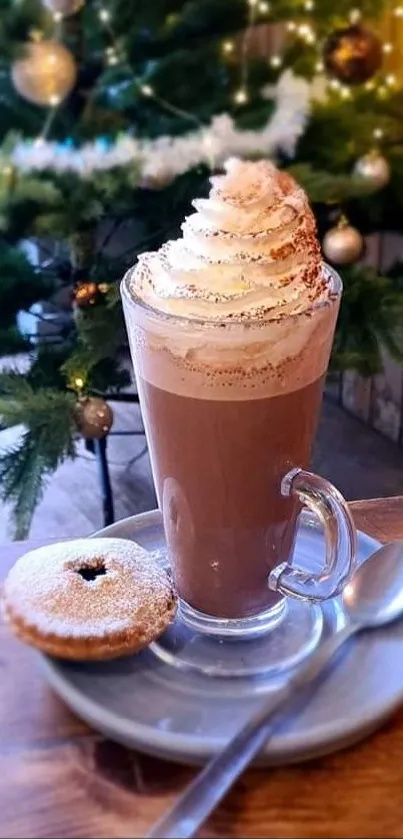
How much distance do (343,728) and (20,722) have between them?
16cm

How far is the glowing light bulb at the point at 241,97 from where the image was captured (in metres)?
1.57

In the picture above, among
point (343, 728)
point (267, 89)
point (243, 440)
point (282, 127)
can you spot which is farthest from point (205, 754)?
point (267, 89)

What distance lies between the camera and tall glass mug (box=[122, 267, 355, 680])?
54 cm

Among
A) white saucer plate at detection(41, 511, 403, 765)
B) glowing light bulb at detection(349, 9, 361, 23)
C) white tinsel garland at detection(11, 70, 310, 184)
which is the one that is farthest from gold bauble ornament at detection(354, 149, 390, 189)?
white saucer plate at detection(41, 511, 403, 765)

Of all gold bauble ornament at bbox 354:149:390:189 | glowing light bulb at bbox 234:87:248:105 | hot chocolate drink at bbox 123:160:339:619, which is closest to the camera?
hot chocolate drink at bbox 123:160:339:619

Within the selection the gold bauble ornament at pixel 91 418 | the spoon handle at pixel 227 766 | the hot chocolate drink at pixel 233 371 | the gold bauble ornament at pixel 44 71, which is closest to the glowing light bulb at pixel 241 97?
the gold bauble ornament at pixel 44 71

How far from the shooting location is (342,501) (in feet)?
1.83

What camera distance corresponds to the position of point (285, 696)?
1.63 feet

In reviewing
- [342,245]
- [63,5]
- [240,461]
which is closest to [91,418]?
[342,245]

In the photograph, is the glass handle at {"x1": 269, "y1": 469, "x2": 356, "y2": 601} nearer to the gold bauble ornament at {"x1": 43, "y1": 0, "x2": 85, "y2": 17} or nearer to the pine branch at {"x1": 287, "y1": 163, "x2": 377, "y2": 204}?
the pine branch at {"x1": 287, "y1": 163, "x2": 377, "y2": 204}

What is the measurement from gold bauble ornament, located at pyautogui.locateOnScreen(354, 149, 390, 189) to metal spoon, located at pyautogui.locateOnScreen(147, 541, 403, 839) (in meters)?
0.92

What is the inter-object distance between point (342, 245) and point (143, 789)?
3.41 feet

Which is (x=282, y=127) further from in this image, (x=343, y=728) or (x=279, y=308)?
(x=343, y=728)

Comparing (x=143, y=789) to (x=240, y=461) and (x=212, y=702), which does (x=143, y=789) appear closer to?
(x=212, y=702)
